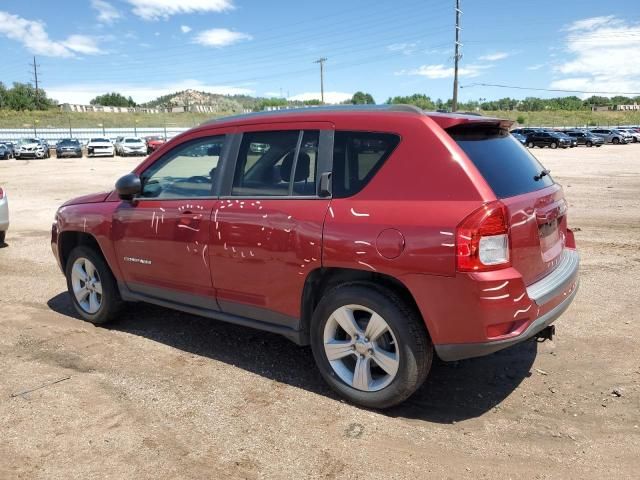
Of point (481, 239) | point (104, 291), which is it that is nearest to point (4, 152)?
point (104, 291)

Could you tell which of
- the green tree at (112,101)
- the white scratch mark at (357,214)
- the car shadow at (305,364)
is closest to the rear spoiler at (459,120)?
the white scratch mark at (357,214)

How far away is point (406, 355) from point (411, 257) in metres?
0.62

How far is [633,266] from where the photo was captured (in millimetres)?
6914

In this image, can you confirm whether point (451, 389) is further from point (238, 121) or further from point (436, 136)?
point (238, 121)

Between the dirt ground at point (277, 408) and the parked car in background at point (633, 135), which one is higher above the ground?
the parked car in background at point (633, 135)

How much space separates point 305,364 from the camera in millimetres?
4352

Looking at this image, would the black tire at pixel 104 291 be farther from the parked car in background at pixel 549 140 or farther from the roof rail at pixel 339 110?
the parked car in background at pixel 549 140

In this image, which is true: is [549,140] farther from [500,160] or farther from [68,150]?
[500,160]

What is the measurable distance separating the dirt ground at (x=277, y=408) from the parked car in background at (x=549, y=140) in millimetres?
46353

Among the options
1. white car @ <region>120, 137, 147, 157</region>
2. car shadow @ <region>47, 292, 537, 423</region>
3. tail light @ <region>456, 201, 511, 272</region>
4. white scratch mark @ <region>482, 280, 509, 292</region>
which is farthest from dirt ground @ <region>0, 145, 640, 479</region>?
white car @ <region>120, 137, 147, 157</region>

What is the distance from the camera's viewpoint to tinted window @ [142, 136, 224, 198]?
14.1 ft

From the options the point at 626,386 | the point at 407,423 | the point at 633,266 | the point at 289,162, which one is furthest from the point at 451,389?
the point at 633,266

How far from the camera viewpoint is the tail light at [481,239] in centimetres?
304

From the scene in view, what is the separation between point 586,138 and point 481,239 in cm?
5504
